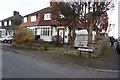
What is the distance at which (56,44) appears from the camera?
14.9 m

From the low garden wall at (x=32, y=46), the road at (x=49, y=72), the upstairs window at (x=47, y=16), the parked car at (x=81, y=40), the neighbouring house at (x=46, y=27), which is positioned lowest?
the road at (x=49, y=72)

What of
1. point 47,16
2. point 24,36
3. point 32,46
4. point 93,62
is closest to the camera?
point 93,62

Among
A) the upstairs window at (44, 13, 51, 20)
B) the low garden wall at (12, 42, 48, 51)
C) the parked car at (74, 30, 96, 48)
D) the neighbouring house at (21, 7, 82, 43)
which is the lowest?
the low garden wall at (12, 42, 48, 51)

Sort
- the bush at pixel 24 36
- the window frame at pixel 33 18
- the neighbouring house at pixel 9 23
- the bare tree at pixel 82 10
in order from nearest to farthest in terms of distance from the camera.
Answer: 1. the bare tree at pixel 82 10
2. the bush at pixel 24 36
3. the window frame at pixel 33 18
4. the neighbouring house at pixel 9 23

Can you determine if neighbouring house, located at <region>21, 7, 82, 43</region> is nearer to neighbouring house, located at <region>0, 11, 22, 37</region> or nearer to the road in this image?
the road

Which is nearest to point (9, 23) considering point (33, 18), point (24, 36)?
point (33, 18)

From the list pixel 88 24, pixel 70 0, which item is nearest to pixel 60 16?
pixel 70 0

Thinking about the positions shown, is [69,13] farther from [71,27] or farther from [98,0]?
[98,0]

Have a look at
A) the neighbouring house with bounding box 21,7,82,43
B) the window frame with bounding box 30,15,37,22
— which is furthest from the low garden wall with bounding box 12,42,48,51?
the window frame with bounding box 30,15,37,22

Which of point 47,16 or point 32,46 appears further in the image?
point 47,16

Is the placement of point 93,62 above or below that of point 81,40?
below

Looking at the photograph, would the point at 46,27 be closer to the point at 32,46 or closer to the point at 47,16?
the point at 47,16

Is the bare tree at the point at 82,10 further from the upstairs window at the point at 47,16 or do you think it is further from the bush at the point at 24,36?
the upstairs window at the point at 47,16

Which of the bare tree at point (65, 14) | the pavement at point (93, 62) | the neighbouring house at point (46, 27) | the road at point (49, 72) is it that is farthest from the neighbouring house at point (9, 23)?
the road at point (49, 72)
